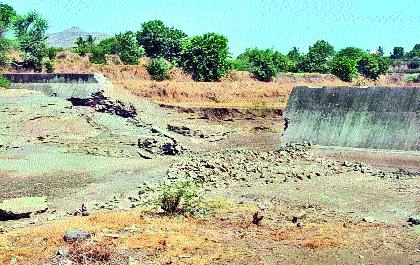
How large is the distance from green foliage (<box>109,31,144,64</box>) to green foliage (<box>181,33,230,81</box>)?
24.2ft

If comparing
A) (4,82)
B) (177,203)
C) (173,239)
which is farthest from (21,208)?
(4,82)

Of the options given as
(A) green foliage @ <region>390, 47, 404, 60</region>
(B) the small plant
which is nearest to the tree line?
(B) the small plant

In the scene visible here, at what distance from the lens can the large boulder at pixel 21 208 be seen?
44.8ft

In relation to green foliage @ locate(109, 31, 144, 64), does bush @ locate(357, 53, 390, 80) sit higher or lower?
higher

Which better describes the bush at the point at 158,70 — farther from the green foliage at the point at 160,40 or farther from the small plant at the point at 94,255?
the small plant at the point at 94,255

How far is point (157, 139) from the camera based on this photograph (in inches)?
997

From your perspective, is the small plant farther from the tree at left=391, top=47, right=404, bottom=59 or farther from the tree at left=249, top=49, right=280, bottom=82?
the tree at left=391, top=47, right=404, bottom=59

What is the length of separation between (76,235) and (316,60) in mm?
57104

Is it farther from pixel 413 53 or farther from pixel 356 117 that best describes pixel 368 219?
pixel 413 53

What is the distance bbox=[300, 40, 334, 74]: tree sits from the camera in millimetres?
63438

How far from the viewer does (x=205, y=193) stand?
16453 millimetres

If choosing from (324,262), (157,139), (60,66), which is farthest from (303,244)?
(60,66)

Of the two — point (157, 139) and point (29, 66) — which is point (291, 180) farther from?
point (29, 66)

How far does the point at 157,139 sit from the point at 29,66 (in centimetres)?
2971
